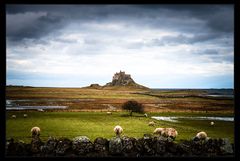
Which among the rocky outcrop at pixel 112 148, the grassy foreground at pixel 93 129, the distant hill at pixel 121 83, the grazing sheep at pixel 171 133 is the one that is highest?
the distant hill at pixel 121 83

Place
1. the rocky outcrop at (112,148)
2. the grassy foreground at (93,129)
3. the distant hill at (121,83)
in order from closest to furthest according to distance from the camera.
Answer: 1. the rocky outcrop at (112,148)
2. the grassy foreground at (93,129)
3. the distant hill at (121,83)

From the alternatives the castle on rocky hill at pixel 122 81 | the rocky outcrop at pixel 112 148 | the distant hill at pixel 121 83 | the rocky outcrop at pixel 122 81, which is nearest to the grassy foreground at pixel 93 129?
the rocky outcrop at pixel 112 148

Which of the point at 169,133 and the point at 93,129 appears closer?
the point at 169,133

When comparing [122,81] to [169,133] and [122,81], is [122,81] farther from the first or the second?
[169,133]

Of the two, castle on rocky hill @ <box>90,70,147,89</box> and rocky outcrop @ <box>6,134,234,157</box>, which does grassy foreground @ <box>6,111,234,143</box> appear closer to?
rocky outcrop @ <box>6,134,234,157</box>

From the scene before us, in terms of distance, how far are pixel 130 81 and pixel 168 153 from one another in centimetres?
14591

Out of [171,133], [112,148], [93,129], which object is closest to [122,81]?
[93,129]

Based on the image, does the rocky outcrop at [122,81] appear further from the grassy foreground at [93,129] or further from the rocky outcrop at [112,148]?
the rocky outcrop at [112,148]

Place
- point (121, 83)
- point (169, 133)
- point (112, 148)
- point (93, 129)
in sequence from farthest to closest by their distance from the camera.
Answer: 1. point (121, 83)
2. point (93, 129)
3. point (169, 133)
4. point (112, 148)

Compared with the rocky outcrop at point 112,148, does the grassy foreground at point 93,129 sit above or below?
below

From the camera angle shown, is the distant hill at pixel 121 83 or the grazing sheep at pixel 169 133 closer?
the grazing sheep at pixel 169 133

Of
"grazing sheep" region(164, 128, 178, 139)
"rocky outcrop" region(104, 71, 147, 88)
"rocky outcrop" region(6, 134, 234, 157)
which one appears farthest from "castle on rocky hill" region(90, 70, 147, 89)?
"rocky outcrop" region(6, 134, 234, 157)
